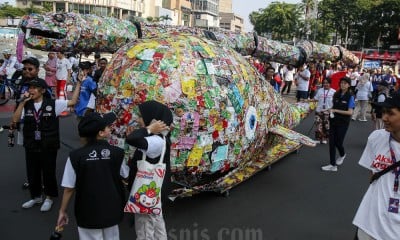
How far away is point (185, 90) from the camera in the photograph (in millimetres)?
4434

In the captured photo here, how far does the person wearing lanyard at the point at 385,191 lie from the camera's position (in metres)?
2.96

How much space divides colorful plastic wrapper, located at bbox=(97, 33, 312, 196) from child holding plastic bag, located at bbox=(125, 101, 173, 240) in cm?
93

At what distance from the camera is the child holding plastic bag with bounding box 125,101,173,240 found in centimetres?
328

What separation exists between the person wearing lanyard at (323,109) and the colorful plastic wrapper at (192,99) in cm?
384

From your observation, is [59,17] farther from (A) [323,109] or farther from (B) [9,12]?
(B) [9,12]

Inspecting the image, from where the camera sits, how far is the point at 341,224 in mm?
A: 4996

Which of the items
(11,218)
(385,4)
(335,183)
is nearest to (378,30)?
(385,4)

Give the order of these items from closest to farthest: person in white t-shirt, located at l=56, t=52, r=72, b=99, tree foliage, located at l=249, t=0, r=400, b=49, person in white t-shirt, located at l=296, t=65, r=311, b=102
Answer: person in white t-shirt, located at l=56, t=52, r=72, b=99 → person in white t-shirt, located at l=296, t=65, r=311, b=102 → tree foliage, located at l=249, t=0, r=400, b=49

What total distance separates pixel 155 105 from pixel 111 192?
791mm

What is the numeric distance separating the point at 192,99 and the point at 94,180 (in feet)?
5.37

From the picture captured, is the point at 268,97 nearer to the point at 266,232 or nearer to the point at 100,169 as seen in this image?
the point at 266,232

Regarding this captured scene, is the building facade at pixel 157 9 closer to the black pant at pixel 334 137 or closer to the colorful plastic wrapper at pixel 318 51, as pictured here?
the colorful plastic wrapper at pixel 318 51

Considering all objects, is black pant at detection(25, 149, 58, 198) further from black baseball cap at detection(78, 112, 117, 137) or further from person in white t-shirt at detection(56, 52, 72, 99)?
person in white t-shirt at detection(56, 52, 72, 99)

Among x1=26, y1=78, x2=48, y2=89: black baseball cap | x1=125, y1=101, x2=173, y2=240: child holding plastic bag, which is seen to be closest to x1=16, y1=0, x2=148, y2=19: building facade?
x1=26, y1=78, x2=48, y2=89: black baseball cap
